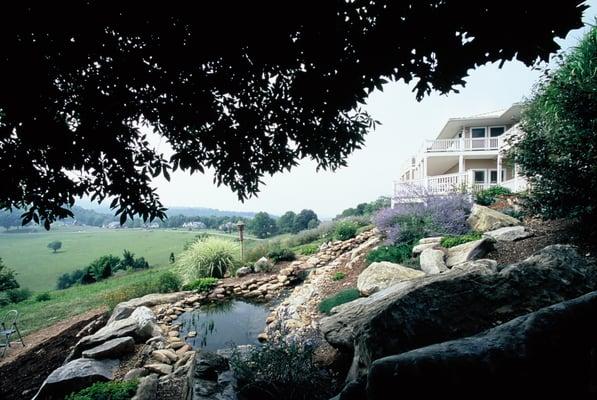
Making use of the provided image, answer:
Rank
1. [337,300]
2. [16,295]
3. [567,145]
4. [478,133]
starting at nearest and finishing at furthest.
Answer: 1. [567,145]
2. [337,300]
3. [16,295]
4. [478,133]

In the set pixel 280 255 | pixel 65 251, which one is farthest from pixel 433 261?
pixel 65 251

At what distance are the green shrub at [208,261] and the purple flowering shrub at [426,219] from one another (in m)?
5.78

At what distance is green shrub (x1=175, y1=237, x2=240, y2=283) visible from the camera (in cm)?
995

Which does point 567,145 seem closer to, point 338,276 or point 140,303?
point 338,276

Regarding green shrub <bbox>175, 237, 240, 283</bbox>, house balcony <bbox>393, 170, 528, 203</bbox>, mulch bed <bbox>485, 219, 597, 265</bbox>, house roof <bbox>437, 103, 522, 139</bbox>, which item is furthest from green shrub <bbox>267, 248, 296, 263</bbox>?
house roof <bbox>437, 103, 522, 139</bbox>

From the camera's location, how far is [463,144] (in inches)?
670

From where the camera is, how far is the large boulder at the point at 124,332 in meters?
4.51

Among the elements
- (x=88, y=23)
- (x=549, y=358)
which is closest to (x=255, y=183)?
(x=88, y=23)

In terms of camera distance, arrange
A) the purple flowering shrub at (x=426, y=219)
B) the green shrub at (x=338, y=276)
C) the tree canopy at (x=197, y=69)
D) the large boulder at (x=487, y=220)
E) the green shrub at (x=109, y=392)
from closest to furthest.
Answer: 1. the tree canopy at (x=197, y=69)
2. the green shrub at (x=109, y=392)
3. the large boulder at (x=487, y=220)
4. the green shrub at (x=338, y=276)
5. the purple flowering shrub at (x=426, y=219)

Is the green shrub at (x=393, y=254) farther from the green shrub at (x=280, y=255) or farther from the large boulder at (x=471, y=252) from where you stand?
the green shrub at (x=280, y=255)

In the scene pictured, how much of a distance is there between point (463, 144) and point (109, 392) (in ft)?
64.2

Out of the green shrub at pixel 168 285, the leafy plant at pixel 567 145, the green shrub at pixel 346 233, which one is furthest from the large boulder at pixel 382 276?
the green shrub at pixel 346 233

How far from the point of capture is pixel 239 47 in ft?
6.47

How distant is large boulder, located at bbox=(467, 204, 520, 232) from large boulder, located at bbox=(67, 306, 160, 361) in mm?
8357
